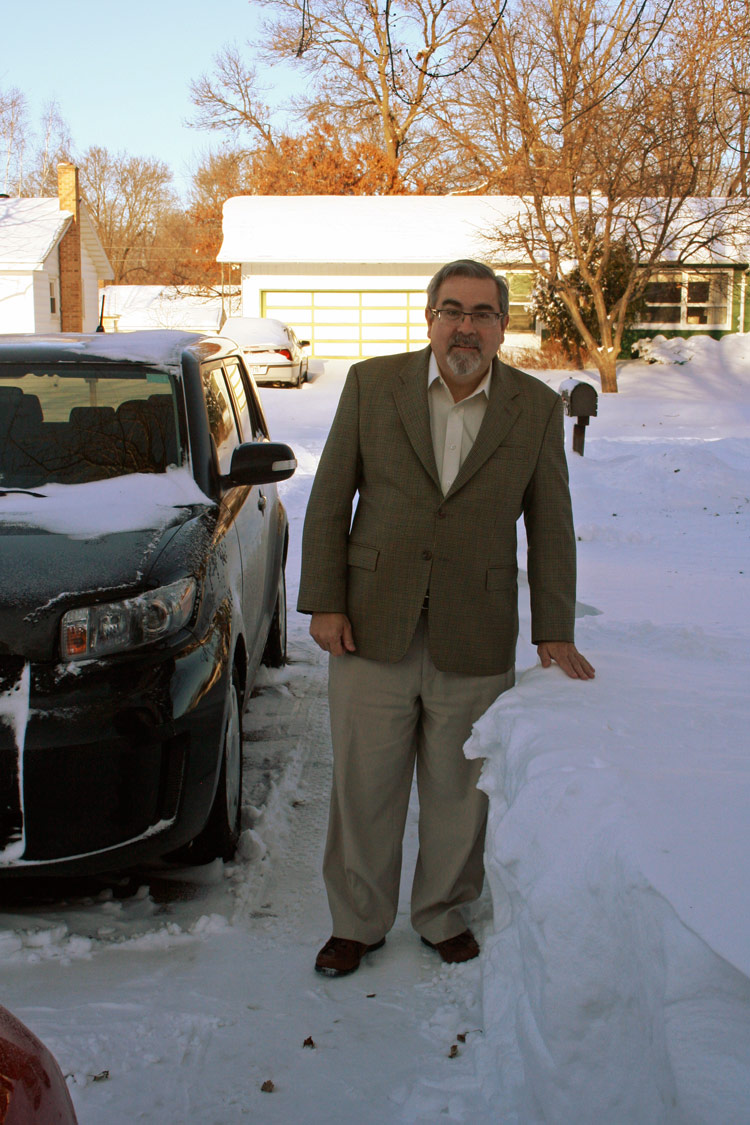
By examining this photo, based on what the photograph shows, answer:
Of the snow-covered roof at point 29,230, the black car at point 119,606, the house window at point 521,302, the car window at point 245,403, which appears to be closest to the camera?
the black car at point 119,606

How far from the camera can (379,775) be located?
3123 millimetres

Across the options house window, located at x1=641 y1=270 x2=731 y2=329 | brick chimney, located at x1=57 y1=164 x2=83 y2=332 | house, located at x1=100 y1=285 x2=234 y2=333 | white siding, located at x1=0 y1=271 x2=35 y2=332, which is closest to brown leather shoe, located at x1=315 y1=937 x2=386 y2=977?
house window, located at x1=641 y1=270 x2=731 y2=329

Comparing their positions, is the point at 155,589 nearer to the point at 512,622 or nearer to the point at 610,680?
the point at 512,622

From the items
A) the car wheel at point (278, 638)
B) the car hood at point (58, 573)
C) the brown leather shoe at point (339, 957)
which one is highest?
the car hood at point (58, 573)

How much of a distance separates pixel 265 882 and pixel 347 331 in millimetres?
25740

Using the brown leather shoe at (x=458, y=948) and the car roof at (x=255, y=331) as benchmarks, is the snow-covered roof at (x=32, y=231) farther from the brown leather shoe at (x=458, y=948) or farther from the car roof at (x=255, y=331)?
the brown leather shoe at (x=458, y=948)

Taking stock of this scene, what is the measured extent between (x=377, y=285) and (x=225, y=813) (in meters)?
25.8

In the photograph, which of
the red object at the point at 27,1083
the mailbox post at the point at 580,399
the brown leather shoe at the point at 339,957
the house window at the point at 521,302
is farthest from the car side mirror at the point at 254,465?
the house window at the point at 521,302

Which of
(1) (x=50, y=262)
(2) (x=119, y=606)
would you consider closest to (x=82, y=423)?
(2) (x=119, y=606)

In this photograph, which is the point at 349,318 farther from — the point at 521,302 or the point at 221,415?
the point at 221,415

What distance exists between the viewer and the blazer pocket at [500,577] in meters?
3.03

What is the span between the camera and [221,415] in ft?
15.1

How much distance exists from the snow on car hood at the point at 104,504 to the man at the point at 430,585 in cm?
72

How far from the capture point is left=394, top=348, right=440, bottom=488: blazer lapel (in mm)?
2986
